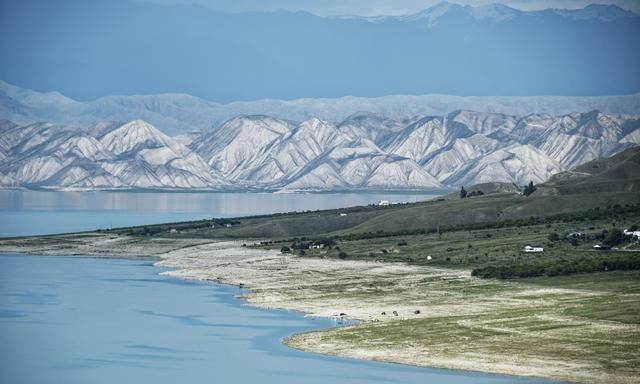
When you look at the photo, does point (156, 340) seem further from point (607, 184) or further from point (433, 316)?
point (607, 184)

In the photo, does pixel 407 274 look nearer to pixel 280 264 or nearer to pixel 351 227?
pixel 280 264

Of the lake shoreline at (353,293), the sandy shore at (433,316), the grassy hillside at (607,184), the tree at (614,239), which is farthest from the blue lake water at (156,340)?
the grassy hillside at (607,184)

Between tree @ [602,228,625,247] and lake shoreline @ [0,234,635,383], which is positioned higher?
tree @ [602,228,625,247]

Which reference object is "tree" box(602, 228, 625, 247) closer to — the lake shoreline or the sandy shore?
the lake shoreline

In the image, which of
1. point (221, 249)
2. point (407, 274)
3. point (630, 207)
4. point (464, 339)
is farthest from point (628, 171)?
point (464, 339)

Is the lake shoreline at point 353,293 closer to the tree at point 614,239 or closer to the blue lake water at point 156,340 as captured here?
the blue lake water at point 156,340

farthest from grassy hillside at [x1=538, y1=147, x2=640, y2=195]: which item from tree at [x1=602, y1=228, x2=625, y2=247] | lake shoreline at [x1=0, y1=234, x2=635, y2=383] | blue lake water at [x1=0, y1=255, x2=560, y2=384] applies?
blue lake water at [x1=0, y1=255, x2=560, y2=384]
